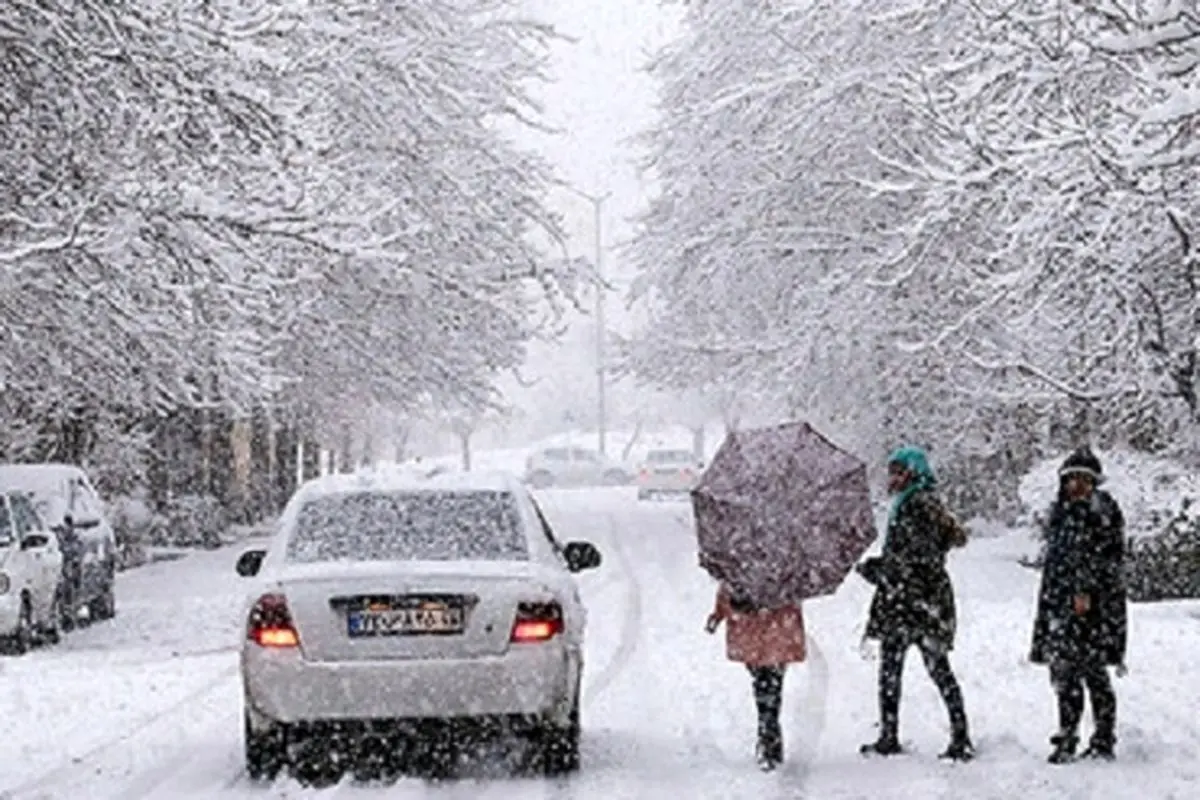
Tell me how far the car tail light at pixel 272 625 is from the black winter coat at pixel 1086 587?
3.84 metres

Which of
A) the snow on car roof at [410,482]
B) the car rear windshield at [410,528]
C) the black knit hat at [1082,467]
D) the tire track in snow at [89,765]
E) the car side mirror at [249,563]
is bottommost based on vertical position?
the tire track in snow at [89,765]

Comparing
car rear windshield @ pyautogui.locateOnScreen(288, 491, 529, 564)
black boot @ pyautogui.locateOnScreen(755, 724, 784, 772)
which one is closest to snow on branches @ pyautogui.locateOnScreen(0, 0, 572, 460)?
car rear windshield @ pyautogui.locateOnScreen(288, 491, 529, 564)

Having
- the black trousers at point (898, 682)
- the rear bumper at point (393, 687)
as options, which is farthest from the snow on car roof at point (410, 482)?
the black trousers at point (898, 682)

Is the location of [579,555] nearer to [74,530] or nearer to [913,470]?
[913,470]

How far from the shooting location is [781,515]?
11.4 m

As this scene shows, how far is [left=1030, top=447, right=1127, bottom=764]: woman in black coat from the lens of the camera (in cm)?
1077

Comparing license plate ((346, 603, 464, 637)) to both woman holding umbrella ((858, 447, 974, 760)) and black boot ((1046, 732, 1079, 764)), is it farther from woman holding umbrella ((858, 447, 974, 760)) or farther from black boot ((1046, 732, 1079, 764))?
black boot ((1046, 732, 1079, 764))

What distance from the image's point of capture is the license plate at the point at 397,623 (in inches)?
407

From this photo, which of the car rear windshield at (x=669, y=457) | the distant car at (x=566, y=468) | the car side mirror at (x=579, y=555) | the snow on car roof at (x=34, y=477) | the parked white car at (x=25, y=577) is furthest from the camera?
the distant car at (x=566, y=468)

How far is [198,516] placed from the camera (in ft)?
130

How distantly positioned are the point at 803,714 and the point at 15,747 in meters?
4.86

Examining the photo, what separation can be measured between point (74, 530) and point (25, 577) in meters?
2.93

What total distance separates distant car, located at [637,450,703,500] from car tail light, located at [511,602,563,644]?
47.7 m

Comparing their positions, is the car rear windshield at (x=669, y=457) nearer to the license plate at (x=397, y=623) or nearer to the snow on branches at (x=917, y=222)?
the snow on branches at (x=917, y=222)
